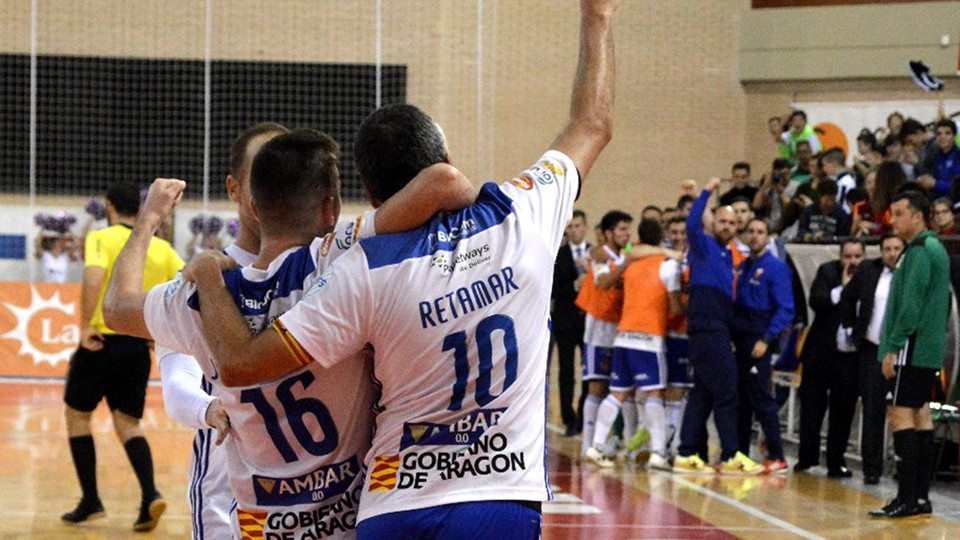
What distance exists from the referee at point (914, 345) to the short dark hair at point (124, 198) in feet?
16.0

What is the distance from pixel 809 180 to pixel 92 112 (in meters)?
11.4

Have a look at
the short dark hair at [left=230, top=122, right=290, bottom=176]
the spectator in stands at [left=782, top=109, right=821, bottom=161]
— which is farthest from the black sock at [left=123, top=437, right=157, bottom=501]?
the spectator in stands at [left=782, top=109, right=821, bottom=161]

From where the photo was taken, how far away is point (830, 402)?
1166cm

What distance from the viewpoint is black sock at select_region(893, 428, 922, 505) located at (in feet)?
30.4

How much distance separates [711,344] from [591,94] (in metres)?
8.48

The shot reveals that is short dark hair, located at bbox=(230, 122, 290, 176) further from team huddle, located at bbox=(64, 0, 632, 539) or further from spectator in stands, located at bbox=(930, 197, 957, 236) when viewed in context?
spectator in stands, located at bbox=(930, 197, 957, 236)

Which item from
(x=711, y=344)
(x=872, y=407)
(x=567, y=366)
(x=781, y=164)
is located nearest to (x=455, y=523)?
(x=872, y=407)

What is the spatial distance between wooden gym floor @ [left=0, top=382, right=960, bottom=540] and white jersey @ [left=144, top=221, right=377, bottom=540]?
544 centimetres

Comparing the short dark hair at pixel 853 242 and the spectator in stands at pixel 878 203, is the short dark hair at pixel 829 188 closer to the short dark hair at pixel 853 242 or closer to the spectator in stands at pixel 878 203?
the spectator in stands at pixel 878 203

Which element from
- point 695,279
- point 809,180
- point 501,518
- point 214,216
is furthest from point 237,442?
point 214,216

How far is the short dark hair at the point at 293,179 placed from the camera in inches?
118

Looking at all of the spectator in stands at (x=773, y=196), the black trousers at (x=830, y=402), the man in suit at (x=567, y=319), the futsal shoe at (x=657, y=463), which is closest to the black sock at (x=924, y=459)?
the black trousers at (x=830, y=402)

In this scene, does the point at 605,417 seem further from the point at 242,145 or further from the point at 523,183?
the point at 523,183

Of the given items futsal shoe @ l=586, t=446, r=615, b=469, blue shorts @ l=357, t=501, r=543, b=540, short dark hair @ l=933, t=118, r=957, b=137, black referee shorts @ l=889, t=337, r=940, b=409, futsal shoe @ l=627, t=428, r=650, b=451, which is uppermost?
short dark hair @ l=933, t=118, r=957, b=137
